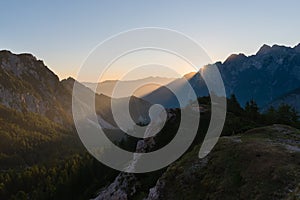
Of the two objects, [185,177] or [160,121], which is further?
[160,121]

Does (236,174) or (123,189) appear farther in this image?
(123,189)

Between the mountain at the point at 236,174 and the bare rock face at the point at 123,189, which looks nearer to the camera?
the mountain at the point at 236,174

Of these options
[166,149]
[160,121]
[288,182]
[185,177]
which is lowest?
[288,182]

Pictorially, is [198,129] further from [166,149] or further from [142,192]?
[142,192]

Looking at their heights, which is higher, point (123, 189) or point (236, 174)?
point (123, 189)

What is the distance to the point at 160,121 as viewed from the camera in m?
78.9

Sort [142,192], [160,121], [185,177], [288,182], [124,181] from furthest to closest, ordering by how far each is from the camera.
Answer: [160,121] < [124,181] < [142,192] < [185,177] < [288,182]

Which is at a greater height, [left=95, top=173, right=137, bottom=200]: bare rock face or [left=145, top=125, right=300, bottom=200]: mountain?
[left=95, top=173, right=137, bottom=200]: bare rock face

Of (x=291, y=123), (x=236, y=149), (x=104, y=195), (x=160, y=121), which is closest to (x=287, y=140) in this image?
(x=236, y=149)

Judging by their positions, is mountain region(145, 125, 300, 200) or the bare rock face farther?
the bare rock face

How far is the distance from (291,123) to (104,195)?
66159mm

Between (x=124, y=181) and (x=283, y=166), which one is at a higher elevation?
(x=124, y=181)

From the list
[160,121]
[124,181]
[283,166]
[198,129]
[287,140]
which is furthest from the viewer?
[160,121]

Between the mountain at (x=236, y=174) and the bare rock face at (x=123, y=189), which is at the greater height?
the bare rock face at (x=123, y=189)
